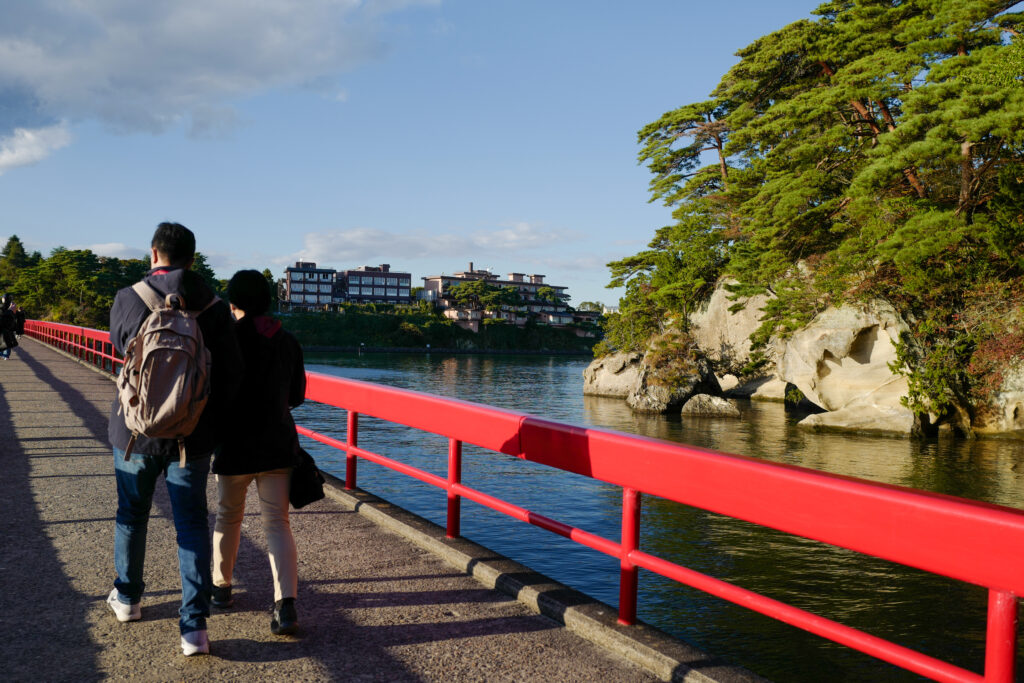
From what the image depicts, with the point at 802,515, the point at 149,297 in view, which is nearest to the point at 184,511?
the point at 149,297

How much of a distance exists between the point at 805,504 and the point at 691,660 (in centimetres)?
94

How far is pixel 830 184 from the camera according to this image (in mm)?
29812

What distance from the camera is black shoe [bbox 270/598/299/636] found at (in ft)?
11.9

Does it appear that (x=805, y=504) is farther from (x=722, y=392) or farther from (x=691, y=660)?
(x=722, y=392)

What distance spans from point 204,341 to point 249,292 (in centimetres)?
35

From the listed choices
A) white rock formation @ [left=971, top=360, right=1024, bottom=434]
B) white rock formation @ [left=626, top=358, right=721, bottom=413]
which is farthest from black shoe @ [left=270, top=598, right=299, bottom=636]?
white rock formation @ [left=626, top=358, right=721, bottom=413]

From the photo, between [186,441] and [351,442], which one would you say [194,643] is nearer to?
[186,441]

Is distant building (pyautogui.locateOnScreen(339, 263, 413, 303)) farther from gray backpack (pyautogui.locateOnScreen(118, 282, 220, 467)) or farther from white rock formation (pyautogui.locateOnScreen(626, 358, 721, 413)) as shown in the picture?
gray backpack (pyautogui.locateOnScreen(118, 282, 220, 467))

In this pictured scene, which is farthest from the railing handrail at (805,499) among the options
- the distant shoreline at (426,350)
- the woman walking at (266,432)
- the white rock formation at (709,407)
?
the distant shoreline at (426,350)

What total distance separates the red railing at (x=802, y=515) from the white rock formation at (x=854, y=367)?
2685cm

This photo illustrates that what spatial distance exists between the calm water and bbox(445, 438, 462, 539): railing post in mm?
4163

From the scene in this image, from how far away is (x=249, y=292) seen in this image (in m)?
3.66

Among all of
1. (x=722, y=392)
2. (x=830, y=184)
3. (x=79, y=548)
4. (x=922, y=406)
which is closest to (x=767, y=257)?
(x=830, y=184)

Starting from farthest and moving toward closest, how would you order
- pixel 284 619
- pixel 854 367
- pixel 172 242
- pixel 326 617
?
pixel 854 367 < pixel 326 617 < pixel 284 619 < pixel 172 242
